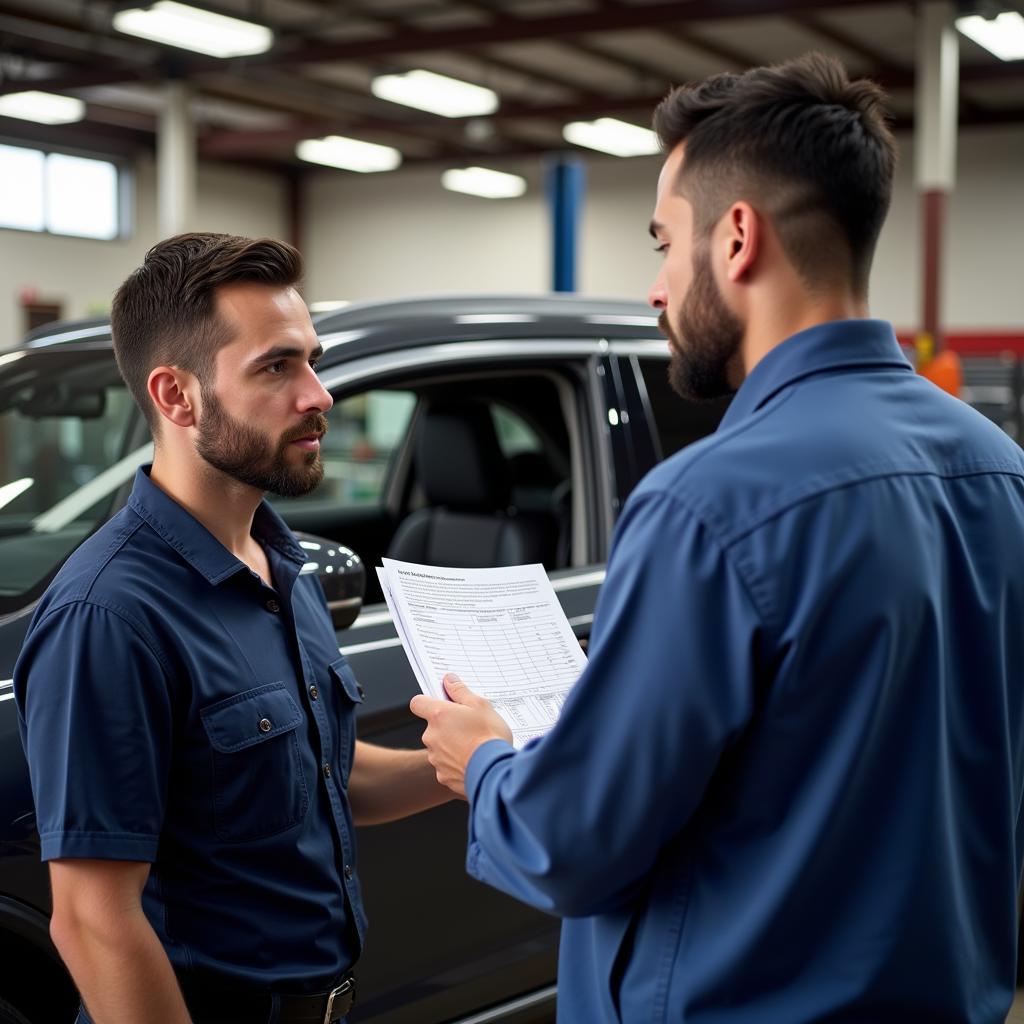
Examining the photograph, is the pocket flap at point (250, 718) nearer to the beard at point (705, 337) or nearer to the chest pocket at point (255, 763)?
the chest pocket at point (255, 763)

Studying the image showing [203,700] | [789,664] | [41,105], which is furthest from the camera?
[41,105]

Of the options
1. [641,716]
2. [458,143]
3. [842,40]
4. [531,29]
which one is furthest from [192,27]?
[641,716]

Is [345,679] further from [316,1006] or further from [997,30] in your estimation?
[997,30]

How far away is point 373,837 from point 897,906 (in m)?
1.27

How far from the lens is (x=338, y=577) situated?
2.20 meters

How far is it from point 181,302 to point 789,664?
993mm

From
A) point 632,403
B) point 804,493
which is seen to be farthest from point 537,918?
point 804,493

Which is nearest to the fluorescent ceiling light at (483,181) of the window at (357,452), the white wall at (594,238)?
the white wall at (594,238)

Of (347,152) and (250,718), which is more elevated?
(347,152)

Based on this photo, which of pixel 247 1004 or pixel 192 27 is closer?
pixel 247 1004

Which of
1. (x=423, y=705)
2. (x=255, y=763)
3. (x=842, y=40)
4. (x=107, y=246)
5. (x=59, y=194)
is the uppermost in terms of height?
(x=842, y=40)

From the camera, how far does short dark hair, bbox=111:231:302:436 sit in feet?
5.64

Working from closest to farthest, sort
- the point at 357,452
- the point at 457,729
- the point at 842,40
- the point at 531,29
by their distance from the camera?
the point at 457,729 < the point at 357,452 < the point at 531,29 < the point at 842,40

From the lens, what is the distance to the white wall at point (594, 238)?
704 inches
